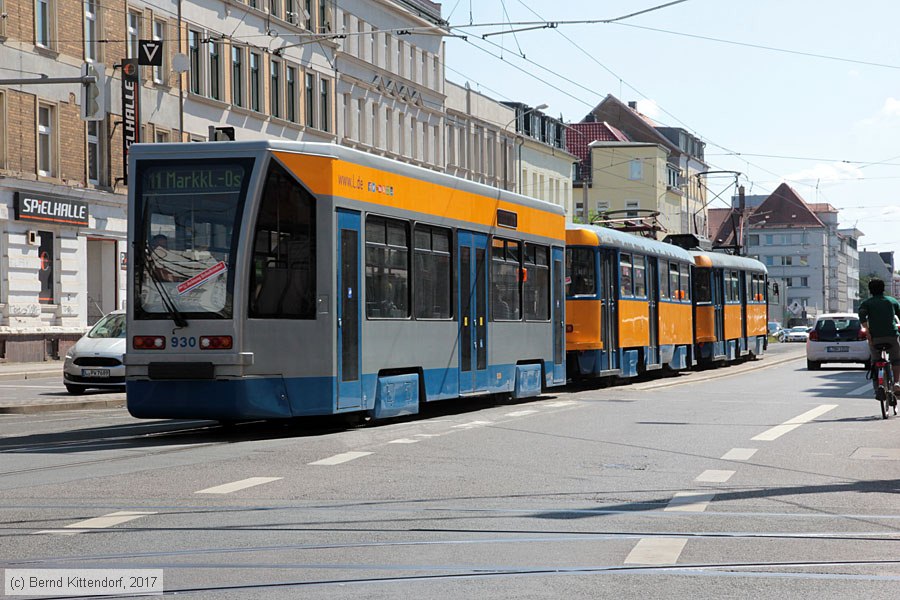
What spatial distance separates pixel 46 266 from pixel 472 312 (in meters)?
24.8

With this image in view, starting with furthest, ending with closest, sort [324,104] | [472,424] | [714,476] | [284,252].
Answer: [324,104] → [472,424] → [284,252] → [714,476]

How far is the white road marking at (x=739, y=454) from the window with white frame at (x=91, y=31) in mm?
32814

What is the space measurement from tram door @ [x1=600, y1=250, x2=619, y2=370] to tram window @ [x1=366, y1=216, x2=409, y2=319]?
35.1ft

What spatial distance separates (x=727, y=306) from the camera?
138ft

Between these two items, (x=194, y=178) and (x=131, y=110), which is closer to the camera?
(x=194, y=178)

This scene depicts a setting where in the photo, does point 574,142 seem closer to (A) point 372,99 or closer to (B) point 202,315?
(A) point 372,99

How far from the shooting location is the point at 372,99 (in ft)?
209

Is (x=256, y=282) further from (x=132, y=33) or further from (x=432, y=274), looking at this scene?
(x=132, y=33)

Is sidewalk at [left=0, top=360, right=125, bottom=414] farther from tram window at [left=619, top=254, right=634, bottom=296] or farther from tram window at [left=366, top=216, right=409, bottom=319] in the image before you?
tram window at [left=619, top=254, right=634, bottom=296]

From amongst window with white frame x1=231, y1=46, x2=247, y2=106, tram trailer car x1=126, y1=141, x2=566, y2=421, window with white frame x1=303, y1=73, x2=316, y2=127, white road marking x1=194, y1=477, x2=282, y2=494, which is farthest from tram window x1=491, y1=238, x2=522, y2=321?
window with white frame x1=303, y1=73, x2=316, y2=127

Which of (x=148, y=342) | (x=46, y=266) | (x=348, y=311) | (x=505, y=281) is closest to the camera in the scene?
(x=148, y=342)

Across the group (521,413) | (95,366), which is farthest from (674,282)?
(521,413)

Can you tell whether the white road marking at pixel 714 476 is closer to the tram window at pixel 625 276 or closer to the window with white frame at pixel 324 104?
the tram window at pixel 625 276

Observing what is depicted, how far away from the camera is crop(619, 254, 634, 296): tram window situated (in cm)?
2938
